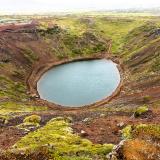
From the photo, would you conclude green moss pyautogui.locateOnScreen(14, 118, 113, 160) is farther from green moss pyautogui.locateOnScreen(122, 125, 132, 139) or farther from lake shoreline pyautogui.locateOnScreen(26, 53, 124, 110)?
lake shoreline pyautogui.locateOnScreen(26, 53, 124, 110)

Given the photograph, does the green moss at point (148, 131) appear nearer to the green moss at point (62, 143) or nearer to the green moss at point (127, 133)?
the green moss at point (127, 133)

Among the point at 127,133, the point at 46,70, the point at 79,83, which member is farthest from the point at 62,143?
the point at 46,70

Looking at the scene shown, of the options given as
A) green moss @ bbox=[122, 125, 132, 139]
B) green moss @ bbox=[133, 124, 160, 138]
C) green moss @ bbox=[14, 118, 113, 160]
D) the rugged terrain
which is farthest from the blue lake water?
green moss @ bbox=[133, 124, 160, 138]

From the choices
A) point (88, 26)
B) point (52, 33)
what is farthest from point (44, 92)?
point (88, 26)

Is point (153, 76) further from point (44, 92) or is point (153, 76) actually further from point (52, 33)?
point (52, 33)

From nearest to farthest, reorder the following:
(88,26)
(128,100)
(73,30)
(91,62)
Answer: (128,100) → (91,62) → (73,30) → (88,26)

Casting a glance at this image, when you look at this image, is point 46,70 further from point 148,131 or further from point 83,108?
point 148,131

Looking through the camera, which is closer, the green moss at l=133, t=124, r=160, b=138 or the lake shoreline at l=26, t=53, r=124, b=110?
the green moss at l=133, t=124, r=160, b=138
